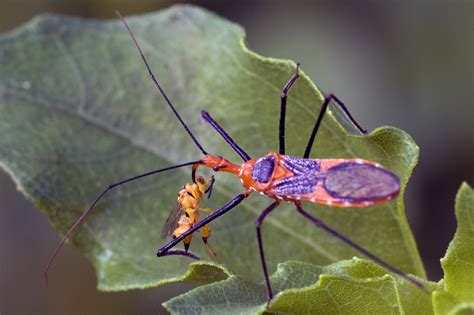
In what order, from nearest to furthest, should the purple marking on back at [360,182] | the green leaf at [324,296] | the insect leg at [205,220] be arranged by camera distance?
1. the green leaf at [324,296]
2. the purple marking on back at [360,182]
3. the insect leg at [205,220]

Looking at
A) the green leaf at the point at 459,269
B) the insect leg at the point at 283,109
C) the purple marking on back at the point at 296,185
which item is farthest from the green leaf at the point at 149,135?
the green leaf at the point at 459,269

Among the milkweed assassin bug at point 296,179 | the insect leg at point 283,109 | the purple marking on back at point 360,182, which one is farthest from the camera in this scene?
the insect leg at point 283,109

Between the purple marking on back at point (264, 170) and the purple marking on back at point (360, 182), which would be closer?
the purple marking on back at point (360, 182)

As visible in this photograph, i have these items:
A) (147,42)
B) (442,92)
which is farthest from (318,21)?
(147,42)

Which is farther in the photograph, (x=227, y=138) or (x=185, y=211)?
(x=227, y=138)

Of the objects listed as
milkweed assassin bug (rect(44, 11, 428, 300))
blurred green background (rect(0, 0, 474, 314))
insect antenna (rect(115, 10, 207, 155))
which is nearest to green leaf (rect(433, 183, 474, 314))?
milkweed assassin bug (rect(44, 11, 428, 300))

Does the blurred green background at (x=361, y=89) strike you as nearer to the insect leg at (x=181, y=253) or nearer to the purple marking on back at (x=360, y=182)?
the insect leg at (x=181, y=253)

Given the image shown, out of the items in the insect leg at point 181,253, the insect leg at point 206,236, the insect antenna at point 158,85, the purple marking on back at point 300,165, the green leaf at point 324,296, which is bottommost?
the insect leg at point 181,253

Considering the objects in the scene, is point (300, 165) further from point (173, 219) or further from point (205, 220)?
point (173, 219)

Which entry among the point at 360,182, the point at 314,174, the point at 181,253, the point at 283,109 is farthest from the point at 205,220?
the point at 360,182
